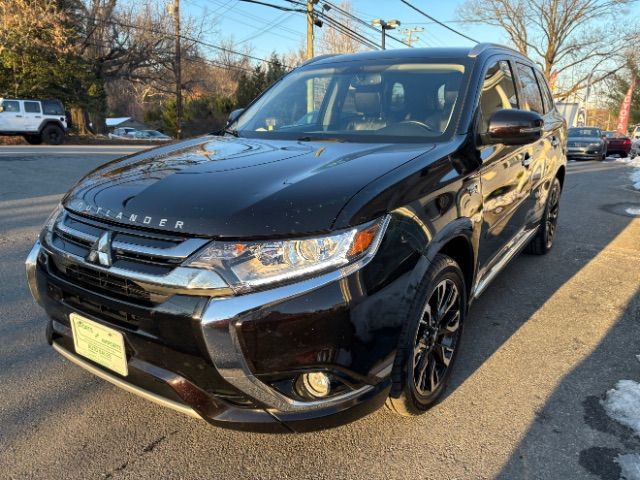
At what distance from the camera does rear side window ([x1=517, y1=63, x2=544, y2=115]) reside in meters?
4.03

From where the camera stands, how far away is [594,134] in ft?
65.8

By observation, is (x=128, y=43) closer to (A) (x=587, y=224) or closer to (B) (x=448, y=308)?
(A) (x=587, y=224)

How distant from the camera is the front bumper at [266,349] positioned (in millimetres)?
1765

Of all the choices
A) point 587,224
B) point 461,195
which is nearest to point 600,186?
point 587,224

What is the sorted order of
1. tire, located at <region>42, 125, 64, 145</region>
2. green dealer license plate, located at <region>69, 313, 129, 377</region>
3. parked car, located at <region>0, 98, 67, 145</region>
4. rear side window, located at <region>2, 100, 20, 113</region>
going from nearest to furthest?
green dealer license plate, located at <region>69, 313, 129, 377</region>, rear side window, located at <region>2, 100, 20, 113</region>, parked car, located at <region>0, 98, 67, 145</region>, tire, located at <region>42, 125, 64, 145</region>

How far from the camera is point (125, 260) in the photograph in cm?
193

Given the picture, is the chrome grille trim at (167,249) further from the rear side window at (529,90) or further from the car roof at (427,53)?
the rear side window at (529,90)

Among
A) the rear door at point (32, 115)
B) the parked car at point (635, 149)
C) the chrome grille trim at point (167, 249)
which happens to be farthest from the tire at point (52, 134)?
the parked car at point (635, 149)

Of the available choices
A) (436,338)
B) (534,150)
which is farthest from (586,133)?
(436,338)

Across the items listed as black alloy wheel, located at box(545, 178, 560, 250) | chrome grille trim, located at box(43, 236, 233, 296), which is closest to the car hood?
chrome grille trim, located at box(43, 236, 233, 296)

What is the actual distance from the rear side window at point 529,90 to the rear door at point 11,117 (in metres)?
21.1

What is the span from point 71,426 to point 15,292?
6.06 ft

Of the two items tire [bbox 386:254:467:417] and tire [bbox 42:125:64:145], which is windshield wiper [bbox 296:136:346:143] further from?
tire [bbox 42:125:64:145]

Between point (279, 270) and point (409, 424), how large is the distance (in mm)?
1162
